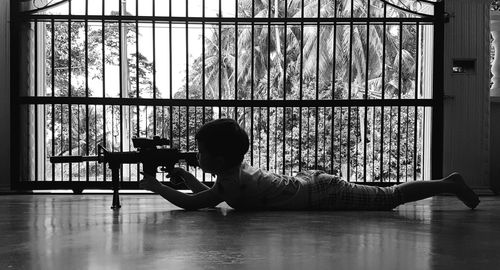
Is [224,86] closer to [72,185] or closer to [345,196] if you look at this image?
[72,185]

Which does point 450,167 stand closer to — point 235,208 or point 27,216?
point 235,208

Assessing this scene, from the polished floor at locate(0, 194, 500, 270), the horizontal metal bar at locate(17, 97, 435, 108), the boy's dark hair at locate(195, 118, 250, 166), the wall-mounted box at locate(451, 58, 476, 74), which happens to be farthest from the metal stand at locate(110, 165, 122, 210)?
the wall-mounted box at locate(451, 58, 476, 74)

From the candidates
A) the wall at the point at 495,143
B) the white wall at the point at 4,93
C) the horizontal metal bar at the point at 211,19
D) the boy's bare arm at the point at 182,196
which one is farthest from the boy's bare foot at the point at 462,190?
the white wall at the point at 4,93

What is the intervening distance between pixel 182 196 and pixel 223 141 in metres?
0.40

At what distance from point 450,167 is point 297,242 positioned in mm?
3931

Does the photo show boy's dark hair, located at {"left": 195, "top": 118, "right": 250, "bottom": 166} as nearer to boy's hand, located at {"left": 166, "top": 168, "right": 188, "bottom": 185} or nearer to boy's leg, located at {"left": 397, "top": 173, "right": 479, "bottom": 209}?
boy's hand, located at {"left": 166, "top": 168, "right": 188, "bottom": 185}

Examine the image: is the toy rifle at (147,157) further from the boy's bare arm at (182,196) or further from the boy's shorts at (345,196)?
the boy's shorts at (345,196)

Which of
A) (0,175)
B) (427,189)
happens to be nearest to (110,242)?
(427,189)

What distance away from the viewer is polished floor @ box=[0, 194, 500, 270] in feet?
5.98

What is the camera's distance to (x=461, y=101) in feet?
19.1

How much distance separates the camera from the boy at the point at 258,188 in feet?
10.6

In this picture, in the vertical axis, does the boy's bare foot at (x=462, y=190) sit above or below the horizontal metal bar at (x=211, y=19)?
below

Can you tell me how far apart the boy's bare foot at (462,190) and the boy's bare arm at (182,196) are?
1.29 m

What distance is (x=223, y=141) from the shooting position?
322cm
